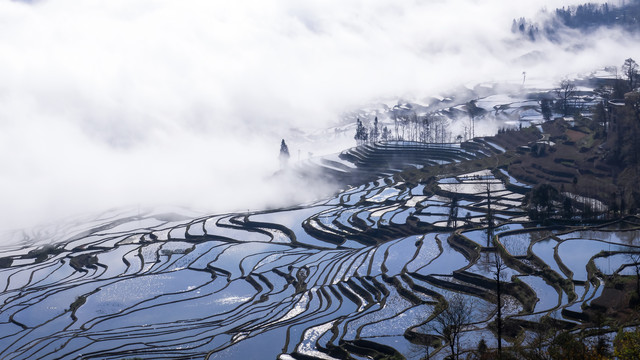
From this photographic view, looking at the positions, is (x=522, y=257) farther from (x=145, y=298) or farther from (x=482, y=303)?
(x=145, y=298)

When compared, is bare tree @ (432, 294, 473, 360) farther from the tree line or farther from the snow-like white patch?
the tree line

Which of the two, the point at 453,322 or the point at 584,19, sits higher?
the point at 584,19

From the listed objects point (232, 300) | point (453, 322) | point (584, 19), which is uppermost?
point (584, 19)

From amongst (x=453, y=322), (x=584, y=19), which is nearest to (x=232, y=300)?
(x=453, y=322)

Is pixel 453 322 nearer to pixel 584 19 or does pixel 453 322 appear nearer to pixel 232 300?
pixel 232 300

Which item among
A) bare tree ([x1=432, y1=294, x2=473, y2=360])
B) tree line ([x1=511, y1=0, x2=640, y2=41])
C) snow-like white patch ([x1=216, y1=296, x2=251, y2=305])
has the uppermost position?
tree line ([x1=511, y1=0, x2=640, y2=41])

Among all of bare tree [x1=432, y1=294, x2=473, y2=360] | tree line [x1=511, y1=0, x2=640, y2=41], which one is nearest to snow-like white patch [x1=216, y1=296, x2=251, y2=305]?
bare tree [x1=432, y1=294, x2=473, y2=360]

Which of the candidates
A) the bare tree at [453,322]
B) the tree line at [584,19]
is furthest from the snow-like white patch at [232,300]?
the tree line at [584,19]

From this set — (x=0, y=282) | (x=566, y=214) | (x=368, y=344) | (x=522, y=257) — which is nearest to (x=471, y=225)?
(x=566, y=214)
